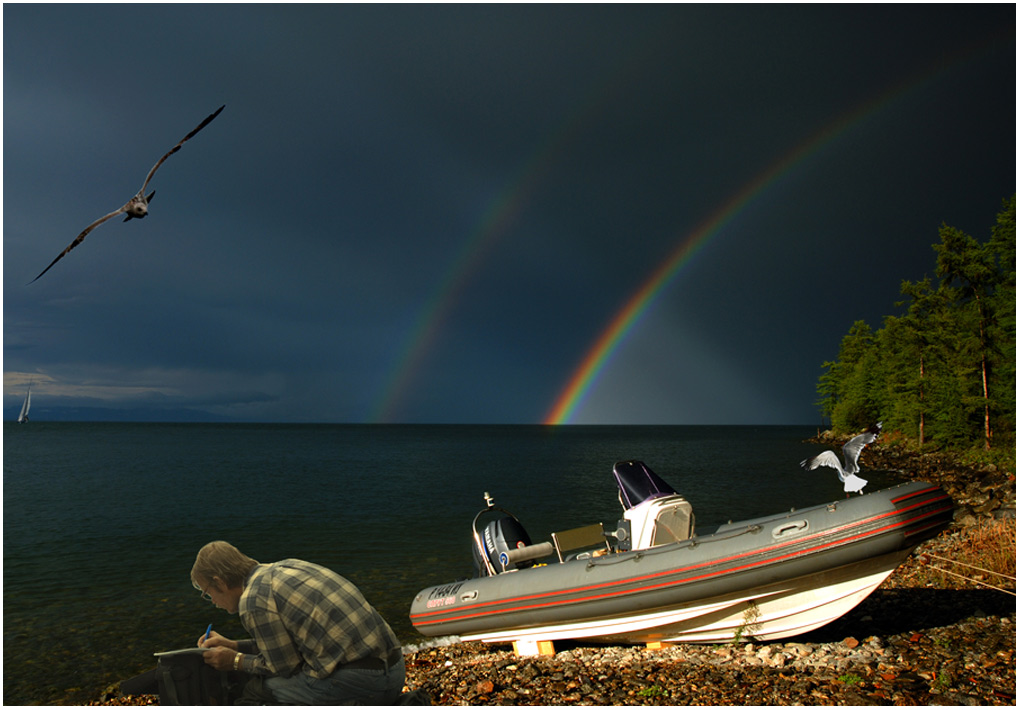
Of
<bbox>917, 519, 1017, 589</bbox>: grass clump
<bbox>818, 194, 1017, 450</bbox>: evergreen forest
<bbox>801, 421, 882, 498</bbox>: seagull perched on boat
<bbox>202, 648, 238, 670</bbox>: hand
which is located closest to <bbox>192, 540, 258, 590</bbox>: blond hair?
<bbox>202, 648, 238, 670</bbox>: hand

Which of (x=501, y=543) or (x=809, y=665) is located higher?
(x=501, y=543)

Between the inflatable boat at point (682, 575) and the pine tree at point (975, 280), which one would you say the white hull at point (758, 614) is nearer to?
the inflatable boat at point (682, 575)

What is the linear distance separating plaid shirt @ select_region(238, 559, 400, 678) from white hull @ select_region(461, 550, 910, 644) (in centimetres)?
366

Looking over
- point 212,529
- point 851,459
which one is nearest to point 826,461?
point 851,459

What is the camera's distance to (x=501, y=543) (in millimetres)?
6656

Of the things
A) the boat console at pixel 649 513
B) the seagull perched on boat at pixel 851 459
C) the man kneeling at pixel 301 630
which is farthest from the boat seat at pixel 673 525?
the man kneeling at pixel 301 630

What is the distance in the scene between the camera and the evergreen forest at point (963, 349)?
22656 millimetres

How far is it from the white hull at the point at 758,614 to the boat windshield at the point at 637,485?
1.12 m

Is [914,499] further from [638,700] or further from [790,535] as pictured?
[638,700]

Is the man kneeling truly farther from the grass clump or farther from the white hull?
the grass clump

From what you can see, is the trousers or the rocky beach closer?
the trousers

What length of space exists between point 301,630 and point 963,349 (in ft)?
93.0

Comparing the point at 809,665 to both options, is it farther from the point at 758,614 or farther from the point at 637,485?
the point at 637,485

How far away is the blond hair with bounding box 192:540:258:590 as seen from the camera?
8.54 ft
